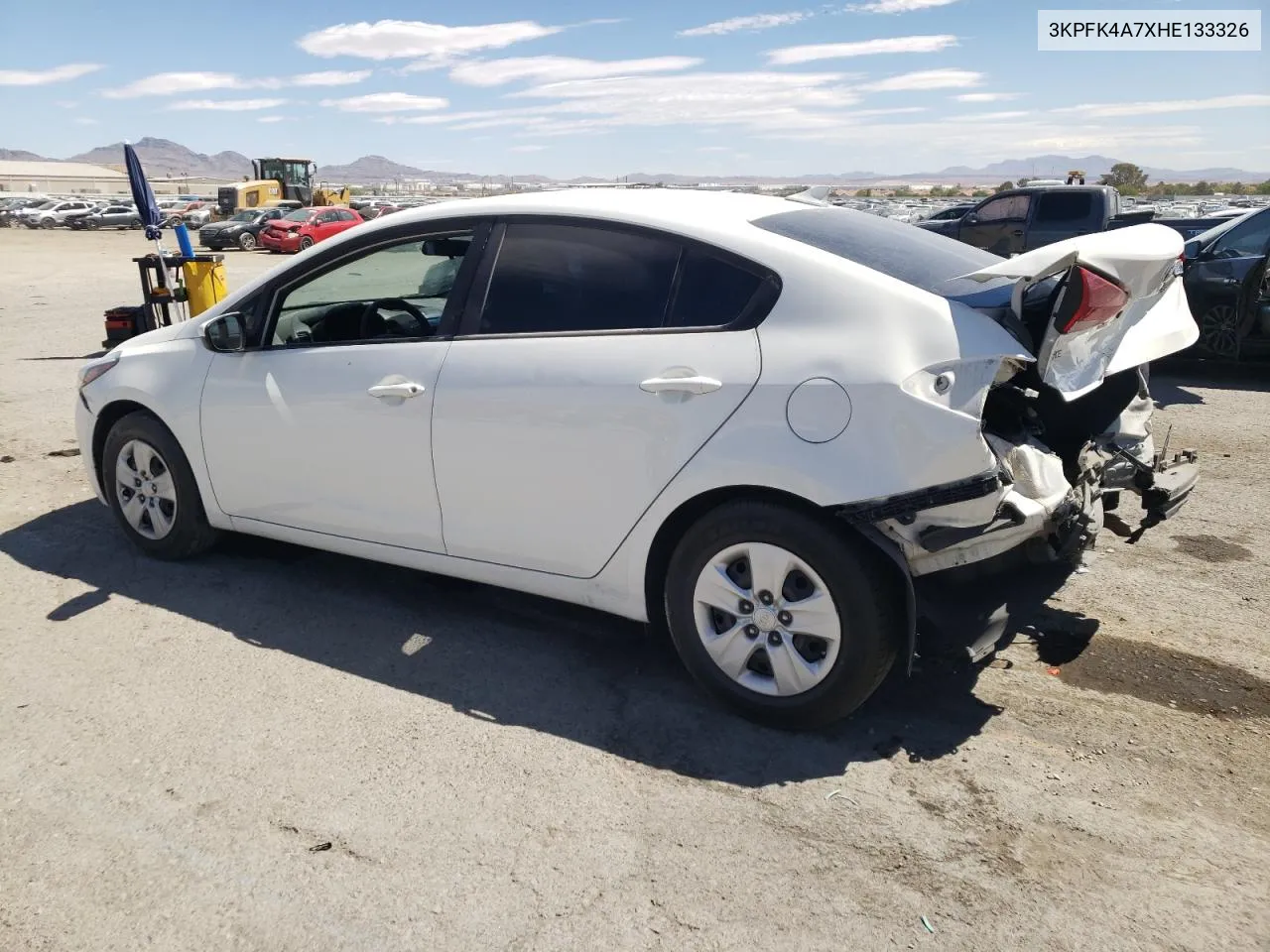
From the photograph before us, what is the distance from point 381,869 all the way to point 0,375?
915 cm

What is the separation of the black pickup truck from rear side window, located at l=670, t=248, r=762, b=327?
12436mm

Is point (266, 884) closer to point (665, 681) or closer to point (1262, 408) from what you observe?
point (665, 681)

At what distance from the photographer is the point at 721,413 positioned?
330 cm

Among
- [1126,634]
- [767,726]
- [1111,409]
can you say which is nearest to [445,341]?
[767,726]

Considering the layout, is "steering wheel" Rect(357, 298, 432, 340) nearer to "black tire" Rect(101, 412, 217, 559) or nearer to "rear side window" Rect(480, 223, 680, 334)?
"rear side window" Rect(480, 223, 680, 334)

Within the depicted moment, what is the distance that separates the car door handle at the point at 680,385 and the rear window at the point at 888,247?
0.64m

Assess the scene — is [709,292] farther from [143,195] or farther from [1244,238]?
[1244,238]

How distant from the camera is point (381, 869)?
2.77m

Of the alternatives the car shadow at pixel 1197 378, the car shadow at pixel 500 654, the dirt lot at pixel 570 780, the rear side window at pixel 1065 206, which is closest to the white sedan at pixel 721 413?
the car shadow at pixel 500 654

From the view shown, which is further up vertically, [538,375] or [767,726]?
[538,375]

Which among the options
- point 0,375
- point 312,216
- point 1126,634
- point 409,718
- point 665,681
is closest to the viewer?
point 409,718

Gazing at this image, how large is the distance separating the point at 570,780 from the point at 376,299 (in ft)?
8.81

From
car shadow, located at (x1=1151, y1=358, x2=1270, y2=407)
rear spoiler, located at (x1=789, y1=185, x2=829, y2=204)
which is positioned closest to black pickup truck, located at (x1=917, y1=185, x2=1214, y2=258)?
car shadow, located at (x1=1151, y1=358, x2=1270, y2=407)

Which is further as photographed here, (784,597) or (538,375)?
(538,375)
